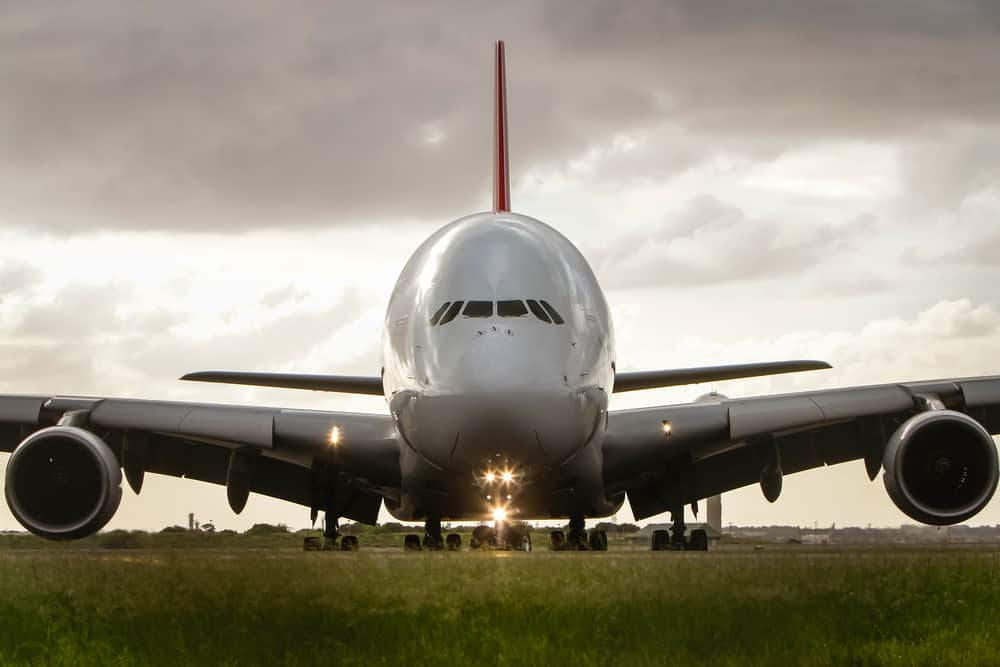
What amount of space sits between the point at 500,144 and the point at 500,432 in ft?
40.8

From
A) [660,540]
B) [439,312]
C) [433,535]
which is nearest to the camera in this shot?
[439,312]

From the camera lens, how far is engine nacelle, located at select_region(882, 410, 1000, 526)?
1535cm

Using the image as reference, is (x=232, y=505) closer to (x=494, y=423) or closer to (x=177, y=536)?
(x=177, y=536)

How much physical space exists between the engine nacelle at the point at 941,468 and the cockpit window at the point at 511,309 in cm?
431

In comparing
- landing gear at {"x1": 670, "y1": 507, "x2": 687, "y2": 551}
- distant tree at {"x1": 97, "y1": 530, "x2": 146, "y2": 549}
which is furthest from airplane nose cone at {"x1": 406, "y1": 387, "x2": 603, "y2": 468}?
landing gear at {"x1": 670, "y1": 507, "x2": 687, "y2": 551}

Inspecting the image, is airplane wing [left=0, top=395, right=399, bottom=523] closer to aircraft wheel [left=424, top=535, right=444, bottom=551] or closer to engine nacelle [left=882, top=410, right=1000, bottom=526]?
aircraft wheel [left=424, top=535, right=444, bottom=551]

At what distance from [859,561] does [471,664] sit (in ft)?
17.2

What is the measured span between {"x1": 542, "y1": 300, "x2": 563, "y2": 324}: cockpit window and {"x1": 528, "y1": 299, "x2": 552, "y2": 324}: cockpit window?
0.07 meters

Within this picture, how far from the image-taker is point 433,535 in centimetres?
2036

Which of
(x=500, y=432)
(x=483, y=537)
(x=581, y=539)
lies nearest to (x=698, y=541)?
(x=581, y=539)

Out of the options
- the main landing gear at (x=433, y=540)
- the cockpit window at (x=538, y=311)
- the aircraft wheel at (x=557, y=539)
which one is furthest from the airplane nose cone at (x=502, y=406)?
the aircraft wheel at (x=557, y=539)

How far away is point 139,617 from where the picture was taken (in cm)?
696

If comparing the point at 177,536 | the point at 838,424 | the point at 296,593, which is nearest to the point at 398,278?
the point at 177,536

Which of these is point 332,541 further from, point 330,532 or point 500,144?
point 500,144
